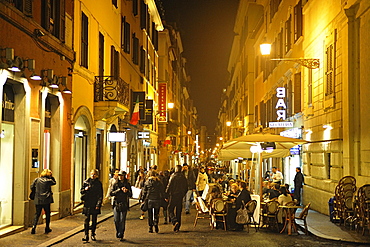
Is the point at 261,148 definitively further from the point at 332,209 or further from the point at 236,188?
the point at 332,209

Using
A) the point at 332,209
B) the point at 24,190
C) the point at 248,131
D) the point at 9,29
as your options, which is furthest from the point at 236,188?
the point at 248,131

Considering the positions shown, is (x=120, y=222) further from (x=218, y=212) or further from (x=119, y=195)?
(x=218, y=212)

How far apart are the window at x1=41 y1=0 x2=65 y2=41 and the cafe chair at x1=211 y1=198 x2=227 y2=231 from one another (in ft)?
23.9

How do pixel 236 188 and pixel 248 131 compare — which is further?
pixel 248 131

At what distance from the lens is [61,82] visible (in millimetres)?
17031

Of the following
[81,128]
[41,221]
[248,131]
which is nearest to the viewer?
[41,221]

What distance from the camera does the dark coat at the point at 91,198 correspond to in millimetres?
12885

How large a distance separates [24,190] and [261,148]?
289 inches

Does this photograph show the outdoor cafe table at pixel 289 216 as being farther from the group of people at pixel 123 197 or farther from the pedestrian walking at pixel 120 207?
the pedestrian walking at pixel 120 207

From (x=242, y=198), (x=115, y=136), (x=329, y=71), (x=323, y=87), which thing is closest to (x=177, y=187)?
(x=242, y=198)

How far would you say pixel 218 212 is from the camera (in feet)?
49.6

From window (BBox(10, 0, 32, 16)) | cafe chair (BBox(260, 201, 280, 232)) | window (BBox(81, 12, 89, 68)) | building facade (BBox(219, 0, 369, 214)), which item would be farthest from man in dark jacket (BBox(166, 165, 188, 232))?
window (BBox(81, 12, 89, 68))

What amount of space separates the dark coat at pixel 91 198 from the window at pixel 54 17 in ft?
18.5

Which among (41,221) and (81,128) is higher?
(81,128)
